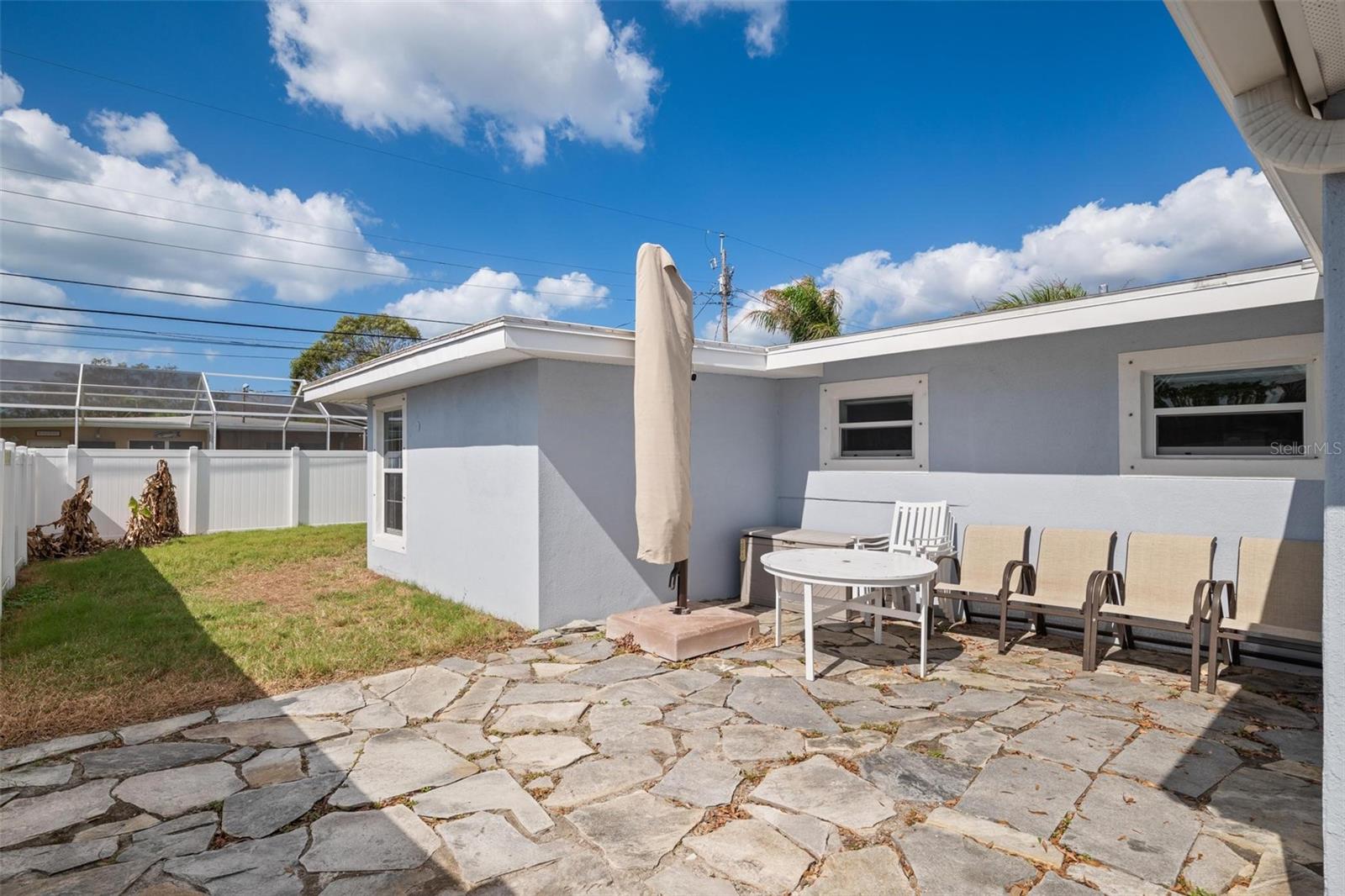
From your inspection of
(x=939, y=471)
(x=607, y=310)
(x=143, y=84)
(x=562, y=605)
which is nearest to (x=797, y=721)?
(x=562, y=605)

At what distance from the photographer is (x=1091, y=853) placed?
7.84 feet

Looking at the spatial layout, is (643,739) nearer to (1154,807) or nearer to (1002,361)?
(1154,807)

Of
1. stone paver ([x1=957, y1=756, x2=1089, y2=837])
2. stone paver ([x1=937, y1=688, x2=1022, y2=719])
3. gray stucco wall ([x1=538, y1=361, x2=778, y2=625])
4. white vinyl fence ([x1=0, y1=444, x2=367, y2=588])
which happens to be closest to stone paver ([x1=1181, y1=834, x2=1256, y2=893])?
stone paver ([x1=957, y1=756, x2=1089, y2=837])

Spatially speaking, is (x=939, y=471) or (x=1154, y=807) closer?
(x=1154, y=807)

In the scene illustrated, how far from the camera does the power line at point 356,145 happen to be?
1275 centimetres

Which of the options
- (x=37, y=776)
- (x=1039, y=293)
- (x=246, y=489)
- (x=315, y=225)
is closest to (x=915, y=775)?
(x=37, y=776)

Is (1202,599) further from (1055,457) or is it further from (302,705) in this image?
(302,705)

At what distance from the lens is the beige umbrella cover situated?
512cm

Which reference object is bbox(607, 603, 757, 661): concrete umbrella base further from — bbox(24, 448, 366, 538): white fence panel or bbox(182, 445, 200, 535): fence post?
bbox(182, 445, 200, 535): fence post

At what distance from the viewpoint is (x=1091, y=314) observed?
189 inches

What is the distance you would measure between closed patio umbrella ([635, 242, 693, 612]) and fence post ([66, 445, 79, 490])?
429 inches

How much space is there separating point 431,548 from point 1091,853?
21.2 ft

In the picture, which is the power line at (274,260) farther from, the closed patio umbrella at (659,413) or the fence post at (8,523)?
the fence post at (8,523)

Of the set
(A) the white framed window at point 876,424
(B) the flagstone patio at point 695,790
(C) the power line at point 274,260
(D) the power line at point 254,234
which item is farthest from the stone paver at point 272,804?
(D) the power line at point 254,234
